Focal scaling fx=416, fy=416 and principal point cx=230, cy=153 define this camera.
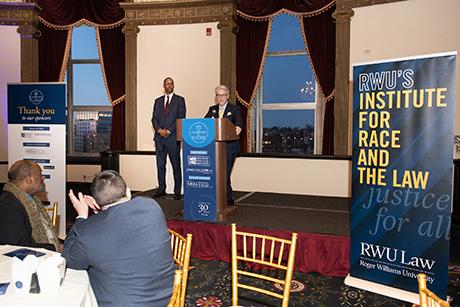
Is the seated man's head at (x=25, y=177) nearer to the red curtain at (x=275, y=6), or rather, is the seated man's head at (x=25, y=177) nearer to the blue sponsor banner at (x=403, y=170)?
the blue sponsor banner at (x=403, y=170)

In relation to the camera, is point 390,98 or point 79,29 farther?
point 79,29

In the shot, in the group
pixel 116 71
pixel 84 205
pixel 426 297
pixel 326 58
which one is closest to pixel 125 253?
pixel 84 205

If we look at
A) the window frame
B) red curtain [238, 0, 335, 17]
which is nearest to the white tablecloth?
the window frame

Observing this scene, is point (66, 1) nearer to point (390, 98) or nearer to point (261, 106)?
point (261, 106)

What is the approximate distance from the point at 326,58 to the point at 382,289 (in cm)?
394

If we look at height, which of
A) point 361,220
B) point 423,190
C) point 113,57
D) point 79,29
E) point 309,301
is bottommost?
point 309,301

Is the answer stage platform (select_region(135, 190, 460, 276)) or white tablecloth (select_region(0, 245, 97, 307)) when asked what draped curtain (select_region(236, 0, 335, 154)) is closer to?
stage platform (select_region(135, 190, 460, 276))

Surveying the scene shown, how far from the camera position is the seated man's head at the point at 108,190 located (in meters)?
1.74

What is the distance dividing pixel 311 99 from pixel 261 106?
2.68ft

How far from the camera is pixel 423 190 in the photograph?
264 centimetres

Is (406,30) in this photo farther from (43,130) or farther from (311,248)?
(43,130)

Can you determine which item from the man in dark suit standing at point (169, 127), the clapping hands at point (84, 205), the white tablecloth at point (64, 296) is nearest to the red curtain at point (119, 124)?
the man in dark suit standing at point (169, 127)

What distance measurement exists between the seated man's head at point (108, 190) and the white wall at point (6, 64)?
5.99 m

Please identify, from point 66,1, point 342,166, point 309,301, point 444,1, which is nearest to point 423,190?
point 309,301
